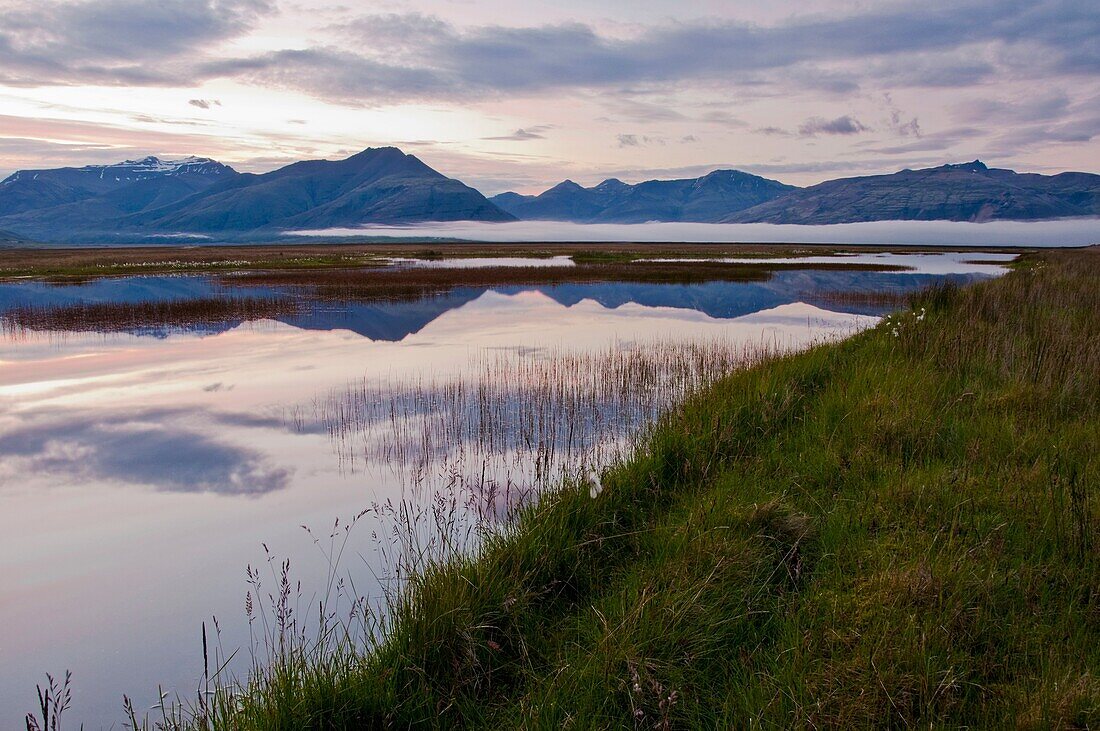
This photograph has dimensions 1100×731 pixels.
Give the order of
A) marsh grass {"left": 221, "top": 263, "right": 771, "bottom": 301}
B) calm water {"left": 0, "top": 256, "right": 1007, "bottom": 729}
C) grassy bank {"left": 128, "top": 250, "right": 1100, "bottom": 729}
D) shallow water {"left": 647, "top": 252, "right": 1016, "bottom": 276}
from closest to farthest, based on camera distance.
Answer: grassy bank {"left": 128, "top": 250, "right": 1100, "bottom": 729} → calm water {"left": 0, "top": 256, "right": 1007, "bottom": 729} → marsh grass {"left": 221, "top": 263, "right": 771, "bottom": 301} → shallow water {"left": 647, "top": 252, "right": 1016, "bottom": 276}

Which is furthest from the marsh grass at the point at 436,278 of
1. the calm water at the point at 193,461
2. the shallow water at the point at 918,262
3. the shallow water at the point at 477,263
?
the shallow water at the point at 918,262

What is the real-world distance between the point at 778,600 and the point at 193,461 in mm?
10021

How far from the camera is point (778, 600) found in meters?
5.30

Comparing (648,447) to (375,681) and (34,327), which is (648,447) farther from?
(34,327)

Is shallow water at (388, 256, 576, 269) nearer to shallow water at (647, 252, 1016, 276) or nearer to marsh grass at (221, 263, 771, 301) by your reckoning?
marsh grass at (221, 263, 771, 301)

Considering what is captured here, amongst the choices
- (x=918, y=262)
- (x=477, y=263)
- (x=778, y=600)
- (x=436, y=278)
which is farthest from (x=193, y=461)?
(x=918, y=262)

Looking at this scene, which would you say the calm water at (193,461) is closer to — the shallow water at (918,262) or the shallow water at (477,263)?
the shallow water at (477,263)

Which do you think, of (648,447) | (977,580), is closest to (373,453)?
(648,447)

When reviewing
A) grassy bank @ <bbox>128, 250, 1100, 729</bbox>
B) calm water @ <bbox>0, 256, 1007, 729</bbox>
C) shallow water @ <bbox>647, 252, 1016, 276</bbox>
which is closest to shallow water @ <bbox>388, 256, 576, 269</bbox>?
shallow water @ <bbox>647, 252, 1016, 276</bbox>

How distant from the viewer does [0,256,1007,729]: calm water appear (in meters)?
6.62

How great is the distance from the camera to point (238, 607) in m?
6.97

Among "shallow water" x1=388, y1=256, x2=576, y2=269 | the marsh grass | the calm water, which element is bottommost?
the calm water

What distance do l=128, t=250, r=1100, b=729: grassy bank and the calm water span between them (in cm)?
188

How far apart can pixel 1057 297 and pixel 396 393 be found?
64.9 feet
